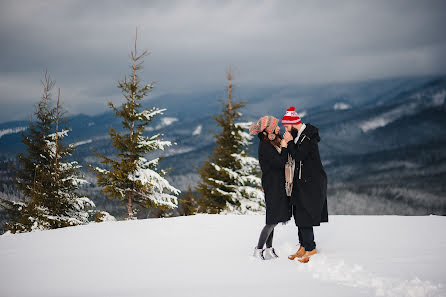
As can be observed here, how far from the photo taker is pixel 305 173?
5.42m

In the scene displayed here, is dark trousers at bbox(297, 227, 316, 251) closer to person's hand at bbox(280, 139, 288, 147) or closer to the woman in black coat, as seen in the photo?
the woman in black coat

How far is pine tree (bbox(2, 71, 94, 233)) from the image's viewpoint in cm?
1653

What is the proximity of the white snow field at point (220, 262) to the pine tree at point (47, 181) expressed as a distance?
9154 mm

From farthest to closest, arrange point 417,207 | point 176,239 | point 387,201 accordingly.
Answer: point 387,201, point 417,207, point 176,239

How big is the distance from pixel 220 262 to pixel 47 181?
47.6 feet

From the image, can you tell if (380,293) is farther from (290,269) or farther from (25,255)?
(25,255)

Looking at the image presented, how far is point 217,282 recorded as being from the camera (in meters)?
4.84

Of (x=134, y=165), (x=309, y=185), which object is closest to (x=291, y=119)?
(x=309, y=185)

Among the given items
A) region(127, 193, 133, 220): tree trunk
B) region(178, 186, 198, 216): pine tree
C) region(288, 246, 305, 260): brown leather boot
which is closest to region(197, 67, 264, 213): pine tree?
region(178, 186, 198, 216): pine tree

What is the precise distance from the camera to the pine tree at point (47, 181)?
16531mm

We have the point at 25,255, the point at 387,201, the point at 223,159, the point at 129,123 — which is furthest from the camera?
the point at 387,201

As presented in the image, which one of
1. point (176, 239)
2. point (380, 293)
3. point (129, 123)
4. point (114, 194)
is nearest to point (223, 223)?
point (176, 239)

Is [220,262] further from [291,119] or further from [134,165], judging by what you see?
[134,165]

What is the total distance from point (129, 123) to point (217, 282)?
12.8 meters
